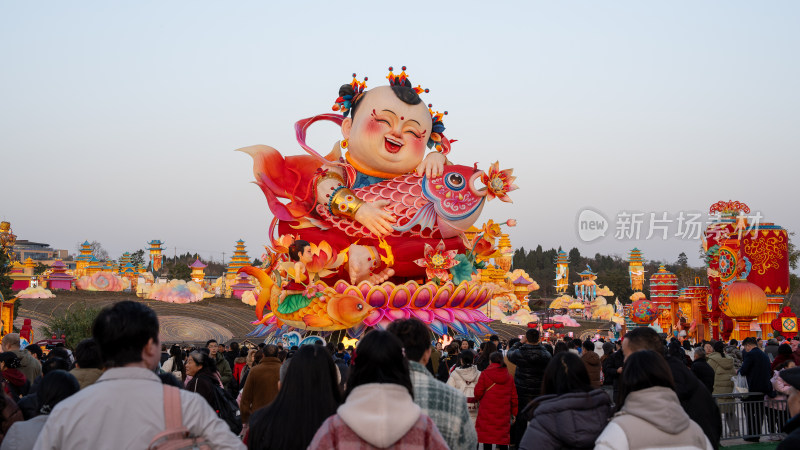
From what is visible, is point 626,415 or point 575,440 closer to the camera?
point 626,415

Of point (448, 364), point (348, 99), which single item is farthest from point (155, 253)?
point (448, 364)

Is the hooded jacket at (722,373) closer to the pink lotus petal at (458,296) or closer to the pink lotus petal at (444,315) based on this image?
the pink lotus petal at (444,315)

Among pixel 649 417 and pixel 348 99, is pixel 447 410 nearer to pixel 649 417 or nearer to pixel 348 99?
pixel 649 417

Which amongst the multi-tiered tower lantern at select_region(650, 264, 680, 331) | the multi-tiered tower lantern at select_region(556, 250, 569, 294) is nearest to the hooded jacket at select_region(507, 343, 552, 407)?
the multi-tiered tower lantern at select_region(650, 264, 680, 331)

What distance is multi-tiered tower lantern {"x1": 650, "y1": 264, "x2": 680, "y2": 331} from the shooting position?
3619 centimetres

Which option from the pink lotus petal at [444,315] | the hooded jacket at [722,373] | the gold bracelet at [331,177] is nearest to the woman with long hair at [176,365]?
the hooded jacket at [722,373]

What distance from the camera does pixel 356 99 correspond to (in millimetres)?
22219

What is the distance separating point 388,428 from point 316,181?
18.5 metres

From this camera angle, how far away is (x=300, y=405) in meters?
4.21

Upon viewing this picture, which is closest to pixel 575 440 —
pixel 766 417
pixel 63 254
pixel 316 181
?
pixel 766 417

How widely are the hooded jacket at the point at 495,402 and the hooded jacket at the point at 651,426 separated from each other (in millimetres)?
3448

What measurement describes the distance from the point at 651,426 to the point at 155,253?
208ft

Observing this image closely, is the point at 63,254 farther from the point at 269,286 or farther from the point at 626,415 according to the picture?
the point at 626,415

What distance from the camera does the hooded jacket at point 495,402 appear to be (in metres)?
7.66
